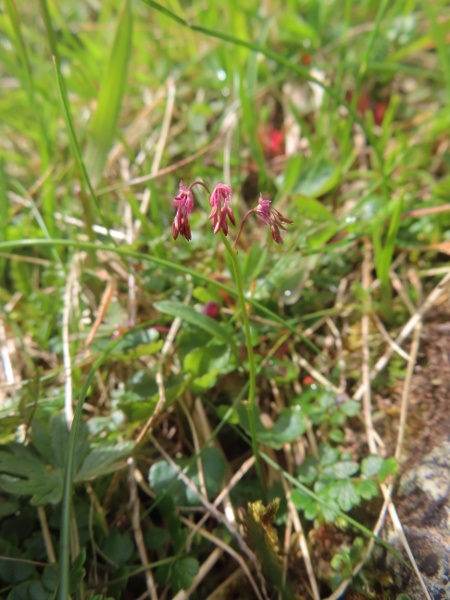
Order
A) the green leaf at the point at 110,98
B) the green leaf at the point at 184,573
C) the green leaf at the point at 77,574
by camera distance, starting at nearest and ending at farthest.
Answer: the green leaf at the point at 77,574, the green leaf at the point at 184,573, the green leaf at the point at 110,98

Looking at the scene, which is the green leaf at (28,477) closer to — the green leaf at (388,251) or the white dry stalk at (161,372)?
the white dry stalk at (161,372)

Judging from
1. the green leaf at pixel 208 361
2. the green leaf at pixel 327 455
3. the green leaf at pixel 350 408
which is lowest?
the green leaf at pixel 327 455

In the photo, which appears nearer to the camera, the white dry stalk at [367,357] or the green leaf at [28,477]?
the green leaf at [28,477]

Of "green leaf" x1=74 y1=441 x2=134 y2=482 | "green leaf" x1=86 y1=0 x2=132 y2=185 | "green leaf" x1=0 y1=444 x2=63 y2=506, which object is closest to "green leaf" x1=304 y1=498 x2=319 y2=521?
"green leaf" x1=74 y1=441 x2=134 y2=482

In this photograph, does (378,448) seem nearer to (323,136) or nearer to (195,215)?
(195,215)

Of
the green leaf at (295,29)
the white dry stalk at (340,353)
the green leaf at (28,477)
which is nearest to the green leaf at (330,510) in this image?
the white dry stalk at (340,353)

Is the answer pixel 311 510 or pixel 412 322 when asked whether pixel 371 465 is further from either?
pixel 412 322

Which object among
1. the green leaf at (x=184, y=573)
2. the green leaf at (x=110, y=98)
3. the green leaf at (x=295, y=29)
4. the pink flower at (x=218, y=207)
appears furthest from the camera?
the green leaf at (x=295, y=29)
